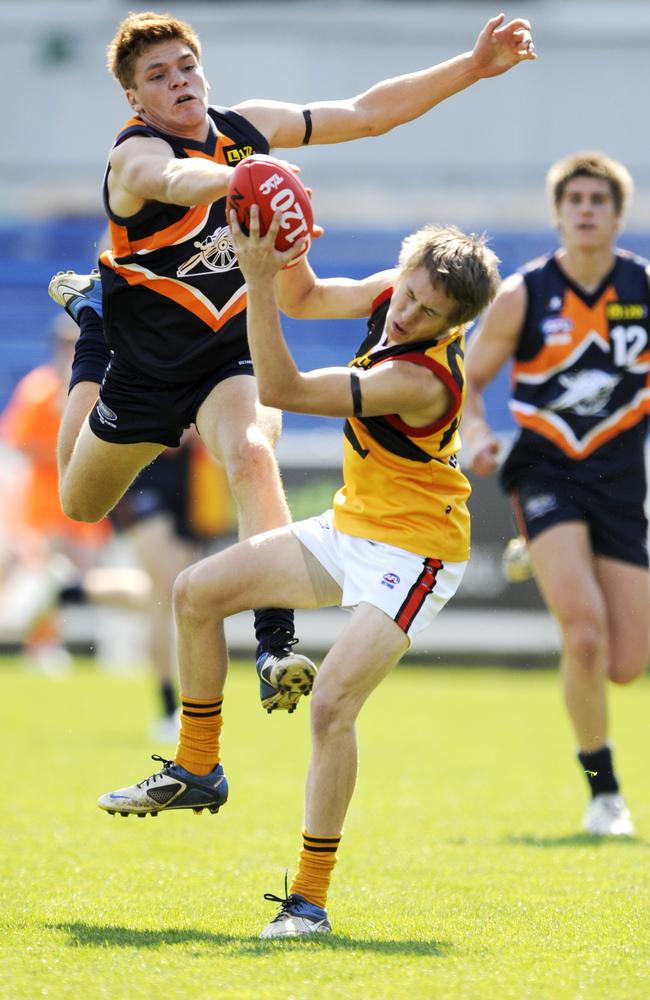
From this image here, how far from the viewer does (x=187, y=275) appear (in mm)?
5293

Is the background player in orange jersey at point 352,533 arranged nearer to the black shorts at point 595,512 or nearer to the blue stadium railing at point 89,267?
the black shorts at point 595,512

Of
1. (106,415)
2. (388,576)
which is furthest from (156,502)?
(388,576)

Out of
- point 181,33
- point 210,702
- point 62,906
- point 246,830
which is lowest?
point 246,830

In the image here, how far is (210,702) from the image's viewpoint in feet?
16.4

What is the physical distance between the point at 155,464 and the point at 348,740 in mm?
5583

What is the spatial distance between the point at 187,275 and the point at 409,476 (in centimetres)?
112

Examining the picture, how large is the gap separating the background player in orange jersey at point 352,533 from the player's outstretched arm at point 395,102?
67cm

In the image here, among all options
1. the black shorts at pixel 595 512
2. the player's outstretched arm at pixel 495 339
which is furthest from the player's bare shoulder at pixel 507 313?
the black shorts at pixel 595 512

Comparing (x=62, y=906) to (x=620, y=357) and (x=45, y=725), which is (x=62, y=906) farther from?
(x=45, y=725)

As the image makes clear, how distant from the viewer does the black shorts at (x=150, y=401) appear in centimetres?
544

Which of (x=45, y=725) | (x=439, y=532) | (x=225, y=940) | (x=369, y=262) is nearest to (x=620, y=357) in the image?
(x=439, y=532)

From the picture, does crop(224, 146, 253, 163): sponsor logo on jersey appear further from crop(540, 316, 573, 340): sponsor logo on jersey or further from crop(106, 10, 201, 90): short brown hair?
→ crop(540, 316, 573, 340): sponsor logo on jersey

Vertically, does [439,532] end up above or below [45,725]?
above

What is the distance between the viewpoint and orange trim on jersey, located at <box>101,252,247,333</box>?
5.29 m
